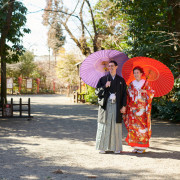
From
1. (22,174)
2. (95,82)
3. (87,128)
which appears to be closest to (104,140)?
(95,82)

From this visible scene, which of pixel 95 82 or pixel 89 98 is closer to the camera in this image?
pixel 95 82

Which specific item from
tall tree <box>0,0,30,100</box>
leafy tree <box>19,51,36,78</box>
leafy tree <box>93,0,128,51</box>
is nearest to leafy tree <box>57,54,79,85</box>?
leafy tree <box>19,51,36,78</box>

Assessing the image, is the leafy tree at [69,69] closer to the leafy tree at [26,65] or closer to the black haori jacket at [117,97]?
the leafy tree at [26,65]

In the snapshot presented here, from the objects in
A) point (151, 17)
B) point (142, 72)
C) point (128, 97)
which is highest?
point (151, 17)

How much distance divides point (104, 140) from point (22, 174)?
187 cm

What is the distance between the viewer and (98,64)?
5.93 metres

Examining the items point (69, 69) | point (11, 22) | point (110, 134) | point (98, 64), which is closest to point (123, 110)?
point (110, 134)

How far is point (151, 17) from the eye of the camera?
9.80 metres

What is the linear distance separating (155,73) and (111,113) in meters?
1.27

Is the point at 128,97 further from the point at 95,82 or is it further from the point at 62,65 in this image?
the point at 62,65

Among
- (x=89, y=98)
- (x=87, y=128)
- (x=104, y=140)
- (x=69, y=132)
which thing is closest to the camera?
(x=104, y=140)

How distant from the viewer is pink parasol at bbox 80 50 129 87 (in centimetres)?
580

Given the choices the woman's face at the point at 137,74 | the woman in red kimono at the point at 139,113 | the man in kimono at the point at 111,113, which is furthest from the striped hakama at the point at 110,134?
the woman's face at the point at 137,74

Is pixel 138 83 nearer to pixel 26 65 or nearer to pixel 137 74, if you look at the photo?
pixel 137 74
